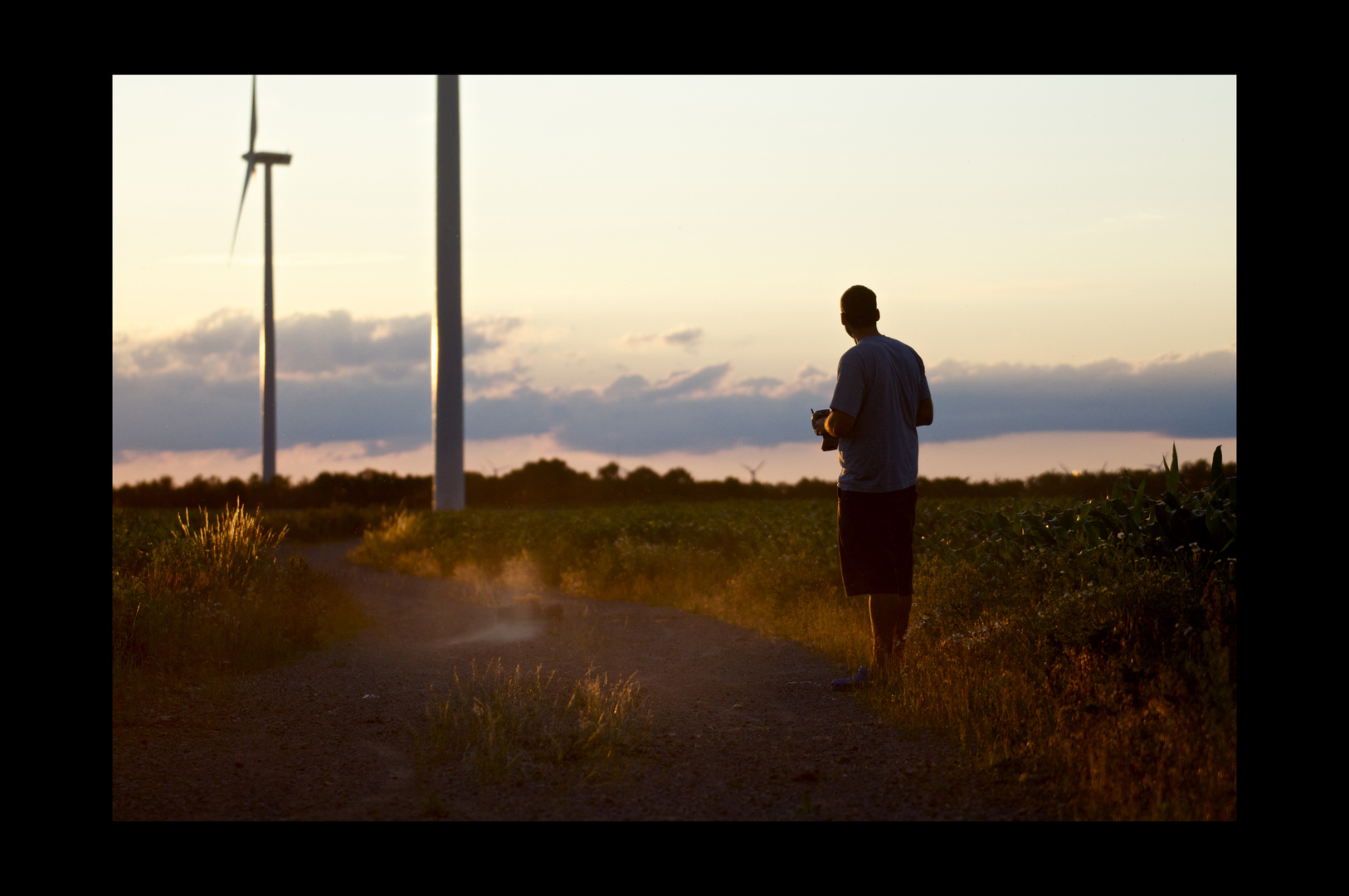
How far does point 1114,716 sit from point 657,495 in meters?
24.3

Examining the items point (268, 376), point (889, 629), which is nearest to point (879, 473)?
point (889, 629)

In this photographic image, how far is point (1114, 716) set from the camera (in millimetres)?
4312

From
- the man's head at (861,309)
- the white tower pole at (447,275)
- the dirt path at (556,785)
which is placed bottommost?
the dirt path at (556,785)

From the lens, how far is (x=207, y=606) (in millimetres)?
7918

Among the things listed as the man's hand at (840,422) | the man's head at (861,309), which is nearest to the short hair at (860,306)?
the man's head at (861,309)

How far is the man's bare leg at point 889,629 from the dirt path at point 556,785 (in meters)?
0.37

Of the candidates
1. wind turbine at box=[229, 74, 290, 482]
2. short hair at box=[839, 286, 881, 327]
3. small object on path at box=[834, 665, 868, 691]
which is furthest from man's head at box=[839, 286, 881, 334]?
wind turbine at box=[229, 74, 290, 482]

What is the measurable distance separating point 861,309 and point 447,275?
13.0m

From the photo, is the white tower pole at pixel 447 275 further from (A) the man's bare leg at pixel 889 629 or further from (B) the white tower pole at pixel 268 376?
(A) the man's bare leg at pixel 889 629

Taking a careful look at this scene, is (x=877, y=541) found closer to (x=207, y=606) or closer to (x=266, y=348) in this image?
(x=207, y=606)

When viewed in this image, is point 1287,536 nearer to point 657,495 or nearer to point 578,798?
point 578,798

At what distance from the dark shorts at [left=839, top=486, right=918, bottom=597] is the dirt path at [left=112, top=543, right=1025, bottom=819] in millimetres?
765

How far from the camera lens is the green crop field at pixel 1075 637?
3.87 m
